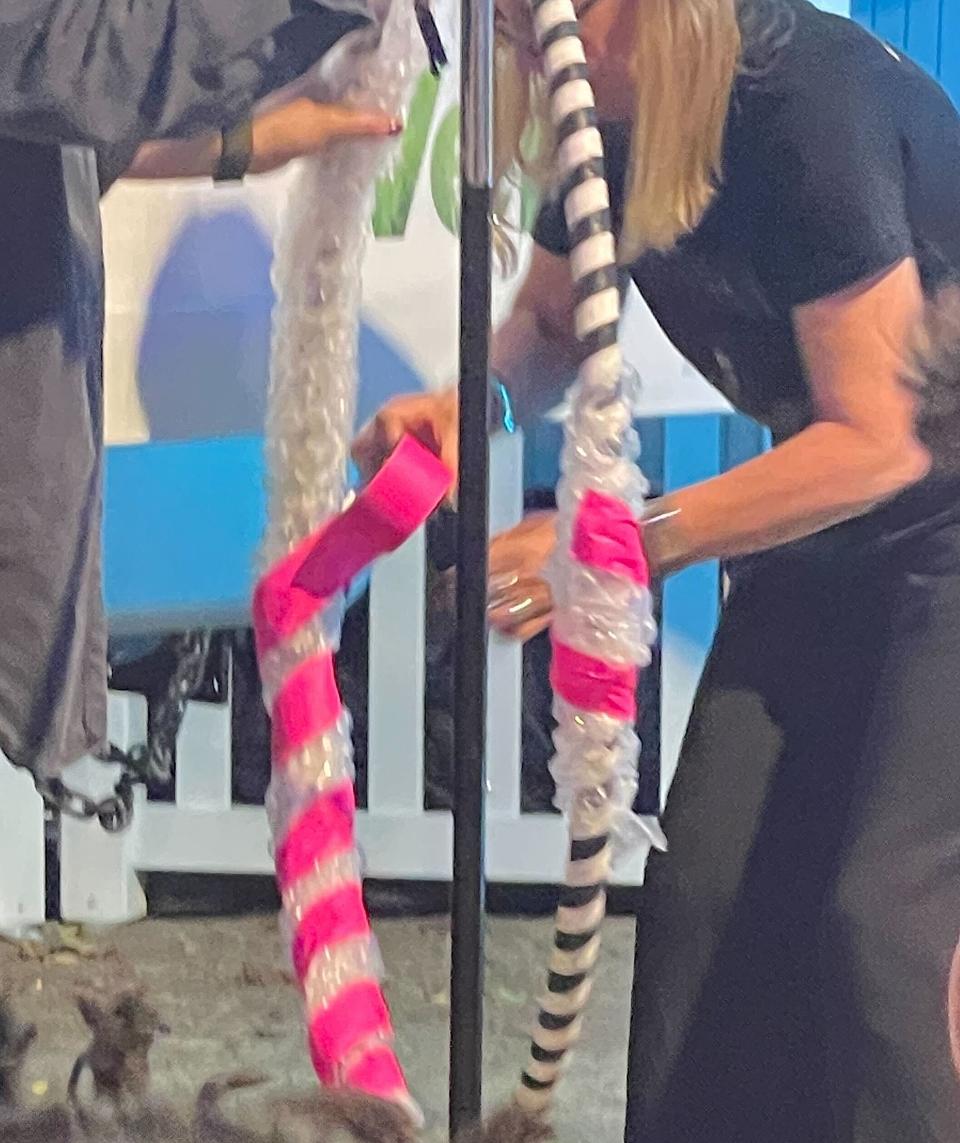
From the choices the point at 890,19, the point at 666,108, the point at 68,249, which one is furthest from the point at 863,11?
the point at 68,249

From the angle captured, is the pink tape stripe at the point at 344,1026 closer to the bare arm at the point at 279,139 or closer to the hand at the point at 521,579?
the hand at the point at 521,579

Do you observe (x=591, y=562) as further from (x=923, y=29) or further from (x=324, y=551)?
(x=923, y=29)

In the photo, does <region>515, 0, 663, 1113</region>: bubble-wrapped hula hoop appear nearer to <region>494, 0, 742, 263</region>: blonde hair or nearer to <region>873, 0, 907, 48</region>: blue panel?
<region>494, 0, 742, 263</region>: blonde hair

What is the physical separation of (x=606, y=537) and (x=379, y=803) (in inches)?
8.6

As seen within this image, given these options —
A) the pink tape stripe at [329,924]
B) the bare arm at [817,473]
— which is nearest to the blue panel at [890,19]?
the bare arm at [817,473]

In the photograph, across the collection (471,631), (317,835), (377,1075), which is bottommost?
(377,1075)

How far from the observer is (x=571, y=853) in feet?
2.26

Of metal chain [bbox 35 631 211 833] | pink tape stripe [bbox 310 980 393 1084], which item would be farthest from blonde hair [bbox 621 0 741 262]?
pink tape stripe [bbox 310 980 393 1084]

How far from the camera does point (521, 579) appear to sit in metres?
0.71

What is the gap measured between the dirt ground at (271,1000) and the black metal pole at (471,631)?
16 mm

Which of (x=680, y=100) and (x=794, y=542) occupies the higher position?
(x=680, y=100)

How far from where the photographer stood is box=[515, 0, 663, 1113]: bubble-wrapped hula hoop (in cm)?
66

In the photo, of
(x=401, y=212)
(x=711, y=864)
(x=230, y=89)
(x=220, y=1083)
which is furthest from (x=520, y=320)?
(x=220, y=1083)

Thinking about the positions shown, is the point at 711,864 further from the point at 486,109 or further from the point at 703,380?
the point at 486,109
